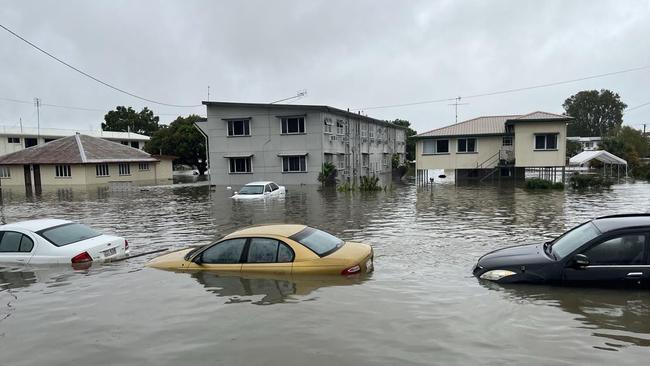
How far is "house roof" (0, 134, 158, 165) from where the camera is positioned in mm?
49812

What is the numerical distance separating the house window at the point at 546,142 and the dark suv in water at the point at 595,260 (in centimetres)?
3029

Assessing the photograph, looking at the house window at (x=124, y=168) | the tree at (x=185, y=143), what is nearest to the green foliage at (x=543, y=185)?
the house window at (x=124, y=168)

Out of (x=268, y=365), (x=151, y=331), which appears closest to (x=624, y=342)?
(x=268, y=365)

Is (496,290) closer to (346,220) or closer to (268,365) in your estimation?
(268,365)

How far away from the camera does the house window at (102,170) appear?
50938mm

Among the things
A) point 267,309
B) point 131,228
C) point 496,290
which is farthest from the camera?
point 131,228

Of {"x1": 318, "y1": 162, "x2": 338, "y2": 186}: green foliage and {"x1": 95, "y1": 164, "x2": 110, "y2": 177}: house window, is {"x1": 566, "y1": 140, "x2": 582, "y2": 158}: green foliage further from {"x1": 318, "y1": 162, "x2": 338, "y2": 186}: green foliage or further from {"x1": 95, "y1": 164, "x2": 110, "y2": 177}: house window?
{"x1": 95, "y1": 164, "x2": 110, "y2": 177}: house window

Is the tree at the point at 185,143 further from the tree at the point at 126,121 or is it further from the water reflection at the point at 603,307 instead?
the water reflection at the point at 603,307

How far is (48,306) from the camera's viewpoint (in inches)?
319

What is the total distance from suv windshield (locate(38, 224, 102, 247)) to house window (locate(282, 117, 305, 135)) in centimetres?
2980

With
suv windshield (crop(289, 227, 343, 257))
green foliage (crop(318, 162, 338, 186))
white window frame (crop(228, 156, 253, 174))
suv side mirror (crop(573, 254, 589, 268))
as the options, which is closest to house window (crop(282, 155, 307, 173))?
green foliage (crop(318, 162, 338, 186))

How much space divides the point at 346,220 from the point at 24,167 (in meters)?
47.2

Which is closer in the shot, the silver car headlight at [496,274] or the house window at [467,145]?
the silver car headlight at [496,274]

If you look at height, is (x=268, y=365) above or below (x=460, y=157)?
below
